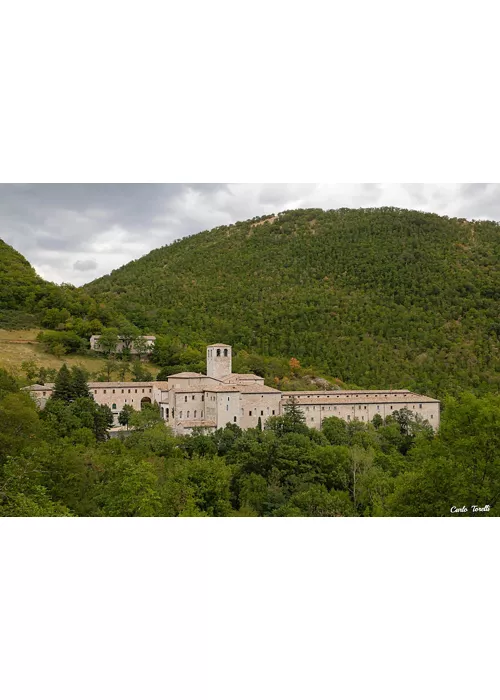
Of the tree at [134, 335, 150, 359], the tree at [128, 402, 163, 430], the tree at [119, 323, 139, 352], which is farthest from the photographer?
the tree at [119, 323, 139, 352]

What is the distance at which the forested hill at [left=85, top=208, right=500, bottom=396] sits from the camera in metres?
17.6

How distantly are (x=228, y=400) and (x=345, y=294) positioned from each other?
9719mm

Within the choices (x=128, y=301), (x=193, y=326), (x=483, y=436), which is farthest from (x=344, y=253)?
(x=483, y=436)

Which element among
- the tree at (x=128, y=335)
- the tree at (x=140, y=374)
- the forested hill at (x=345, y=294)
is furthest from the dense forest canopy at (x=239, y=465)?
the tree at (x=128, y=335)

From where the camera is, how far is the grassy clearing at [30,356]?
17031 mm

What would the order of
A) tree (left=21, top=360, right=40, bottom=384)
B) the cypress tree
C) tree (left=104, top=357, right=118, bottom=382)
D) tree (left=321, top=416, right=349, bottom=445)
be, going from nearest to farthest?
tree (left=321, top=416, right=349, bottom=445) → the cypress tree → tree (left=21, top=360, right=40, bottom=384) → tree (left=104, top=357, right=118, bottom=382)

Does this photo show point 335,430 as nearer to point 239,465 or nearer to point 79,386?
point 239,465

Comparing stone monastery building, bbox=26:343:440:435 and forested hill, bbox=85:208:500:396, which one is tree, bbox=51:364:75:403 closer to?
stone monastery building, bbox=26:343:440:435

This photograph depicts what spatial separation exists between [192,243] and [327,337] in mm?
11958

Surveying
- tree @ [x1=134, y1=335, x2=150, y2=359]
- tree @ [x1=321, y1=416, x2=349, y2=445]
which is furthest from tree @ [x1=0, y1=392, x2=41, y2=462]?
tree @ [x1=134, y1=335, x2=150, y2=359]

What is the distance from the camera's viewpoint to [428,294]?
1997 cm

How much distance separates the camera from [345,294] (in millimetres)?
22766

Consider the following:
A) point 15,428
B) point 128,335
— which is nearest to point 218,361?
point 128,335

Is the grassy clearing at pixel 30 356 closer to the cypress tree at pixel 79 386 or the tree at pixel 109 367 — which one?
the tree at pixel 109 367
